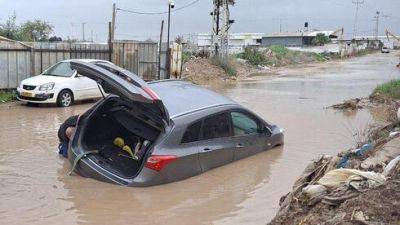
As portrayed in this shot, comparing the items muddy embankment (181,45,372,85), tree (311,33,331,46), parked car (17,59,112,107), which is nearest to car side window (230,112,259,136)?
parked car (17,59,112,107)

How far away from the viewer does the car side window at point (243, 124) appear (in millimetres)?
8703

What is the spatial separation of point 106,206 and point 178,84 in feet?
9.92

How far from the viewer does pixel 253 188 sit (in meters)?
7.80

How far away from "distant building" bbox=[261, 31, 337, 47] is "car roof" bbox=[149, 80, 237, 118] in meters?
90.0

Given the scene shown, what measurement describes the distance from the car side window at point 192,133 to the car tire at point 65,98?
9.19 metres

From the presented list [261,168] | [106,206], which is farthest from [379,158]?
[106,206]

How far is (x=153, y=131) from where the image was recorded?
775cm

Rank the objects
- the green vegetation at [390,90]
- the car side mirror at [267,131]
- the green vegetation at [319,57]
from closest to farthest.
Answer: the car side mirror at [267,131]
the green vegetation at [390,90]
the green vegetation at [319,57]

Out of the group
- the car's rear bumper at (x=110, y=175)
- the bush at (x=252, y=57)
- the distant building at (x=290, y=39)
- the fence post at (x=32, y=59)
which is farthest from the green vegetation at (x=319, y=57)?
the car's rear bumper at (x=110, y=175)

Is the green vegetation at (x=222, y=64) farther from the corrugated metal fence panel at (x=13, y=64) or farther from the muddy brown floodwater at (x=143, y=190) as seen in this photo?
the muddy brown floodwater at (x=143, y=190)

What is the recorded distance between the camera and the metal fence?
17438 millimetres

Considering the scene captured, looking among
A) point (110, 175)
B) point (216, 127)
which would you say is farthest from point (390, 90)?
point (110, 175)

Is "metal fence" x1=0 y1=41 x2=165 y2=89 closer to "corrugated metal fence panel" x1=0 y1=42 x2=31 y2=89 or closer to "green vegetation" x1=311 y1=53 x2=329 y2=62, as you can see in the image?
"corrugated metal fence panel" x1=0 y1=42 x2=31 y2=89

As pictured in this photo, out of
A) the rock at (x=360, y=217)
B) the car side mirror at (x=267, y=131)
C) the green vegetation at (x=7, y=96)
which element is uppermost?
the rock at (x=360, y=217)
